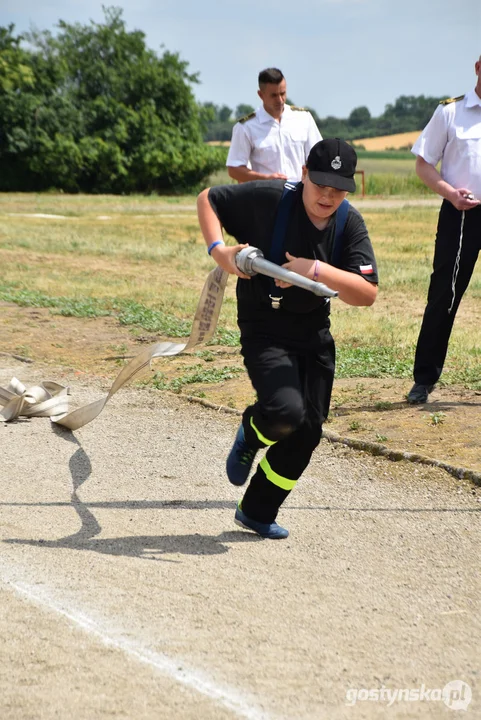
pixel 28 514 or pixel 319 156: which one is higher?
pixel 319 156

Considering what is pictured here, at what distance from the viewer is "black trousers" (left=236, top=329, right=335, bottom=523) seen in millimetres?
4664

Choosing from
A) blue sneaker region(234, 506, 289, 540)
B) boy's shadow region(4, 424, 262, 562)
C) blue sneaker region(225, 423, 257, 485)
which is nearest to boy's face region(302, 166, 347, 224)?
blue sneaker region(225, 423, 257, 485)

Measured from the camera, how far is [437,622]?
13.3ft

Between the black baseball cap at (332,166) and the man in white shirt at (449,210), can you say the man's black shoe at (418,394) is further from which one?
the black baseball cap at (332,166)

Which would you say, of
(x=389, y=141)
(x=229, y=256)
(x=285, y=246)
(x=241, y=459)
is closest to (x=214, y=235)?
(x=229, y=256)

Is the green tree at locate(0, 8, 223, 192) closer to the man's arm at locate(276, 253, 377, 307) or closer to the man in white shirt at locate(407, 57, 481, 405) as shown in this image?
the man in white shirt at locate(407, 57, 481, 405)

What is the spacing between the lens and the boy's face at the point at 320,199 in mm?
4441

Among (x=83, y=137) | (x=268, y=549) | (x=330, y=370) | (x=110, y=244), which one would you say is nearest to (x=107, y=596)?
(x=268, y=549)

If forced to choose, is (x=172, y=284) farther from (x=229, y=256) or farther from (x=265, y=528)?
(x=229, y=256)

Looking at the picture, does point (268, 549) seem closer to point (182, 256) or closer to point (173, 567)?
point (173, 567)

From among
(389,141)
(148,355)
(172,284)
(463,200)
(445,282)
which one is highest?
(389,141)

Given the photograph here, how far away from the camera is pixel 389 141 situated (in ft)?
300

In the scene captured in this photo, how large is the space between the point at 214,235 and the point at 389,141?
90.1 meters

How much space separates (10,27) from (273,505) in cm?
5838
